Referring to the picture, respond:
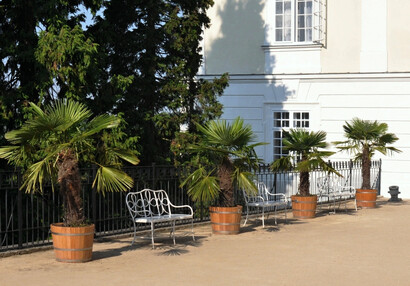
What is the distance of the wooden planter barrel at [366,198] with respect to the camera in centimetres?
1994

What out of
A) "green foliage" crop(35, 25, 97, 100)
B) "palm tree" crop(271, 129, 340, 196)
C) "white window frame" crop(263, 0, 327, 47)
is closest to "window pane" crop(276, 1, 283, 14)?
"white window frame" crop(263, 0, 327, 47)

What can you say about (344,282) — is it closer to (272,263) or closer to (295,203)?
(272,263)

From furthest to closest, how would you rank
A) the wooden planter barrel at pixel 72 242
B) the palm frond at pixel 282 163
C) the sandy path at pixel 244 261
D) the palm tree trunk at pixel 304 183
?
the palm tree trunk at pixel 304 183 < the palm frond at pixel 282 163 < the wooden planter barrel at pixel 72 242 < the sandy path at pixel 244 261

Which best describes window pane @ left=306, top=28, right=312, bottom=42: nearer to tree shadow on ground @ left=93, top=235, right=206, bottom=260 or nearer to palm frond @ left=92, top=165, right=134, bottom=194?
tree shadow on ground @ left=93, top=235, right=206, bottom=260

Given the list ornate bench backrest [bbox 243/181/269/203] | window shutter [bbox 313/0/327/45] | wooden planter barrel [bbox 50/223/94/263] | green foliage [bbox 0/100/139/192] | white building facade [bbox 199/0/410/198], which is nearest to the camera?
wooden planter barrel [bbox 50/223/94/263]

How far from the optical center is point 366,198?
65.6 ft

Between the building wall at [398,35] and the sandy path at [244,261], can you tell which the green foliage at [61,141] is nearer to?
the sandy path at [244,261]

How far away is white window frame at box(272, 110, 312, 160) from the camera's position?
2564 cm

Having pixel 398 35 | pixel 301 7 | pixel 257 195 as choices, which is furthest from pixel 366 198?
pixel 301 7

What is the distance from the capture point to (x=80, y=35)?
15398mm

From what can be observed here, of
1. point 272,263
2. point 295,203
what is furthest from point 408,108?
point 272,263

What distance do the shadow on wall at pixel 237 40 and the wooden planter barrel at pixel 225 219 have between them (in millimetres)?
13010

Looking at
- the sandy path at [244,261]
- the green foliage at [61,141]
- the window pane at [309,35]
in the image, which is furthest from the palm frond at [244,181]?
the window pane at [309,35]

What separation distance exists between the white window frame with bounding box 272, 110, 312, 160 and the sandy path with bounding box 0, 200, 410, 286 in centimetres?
1098
